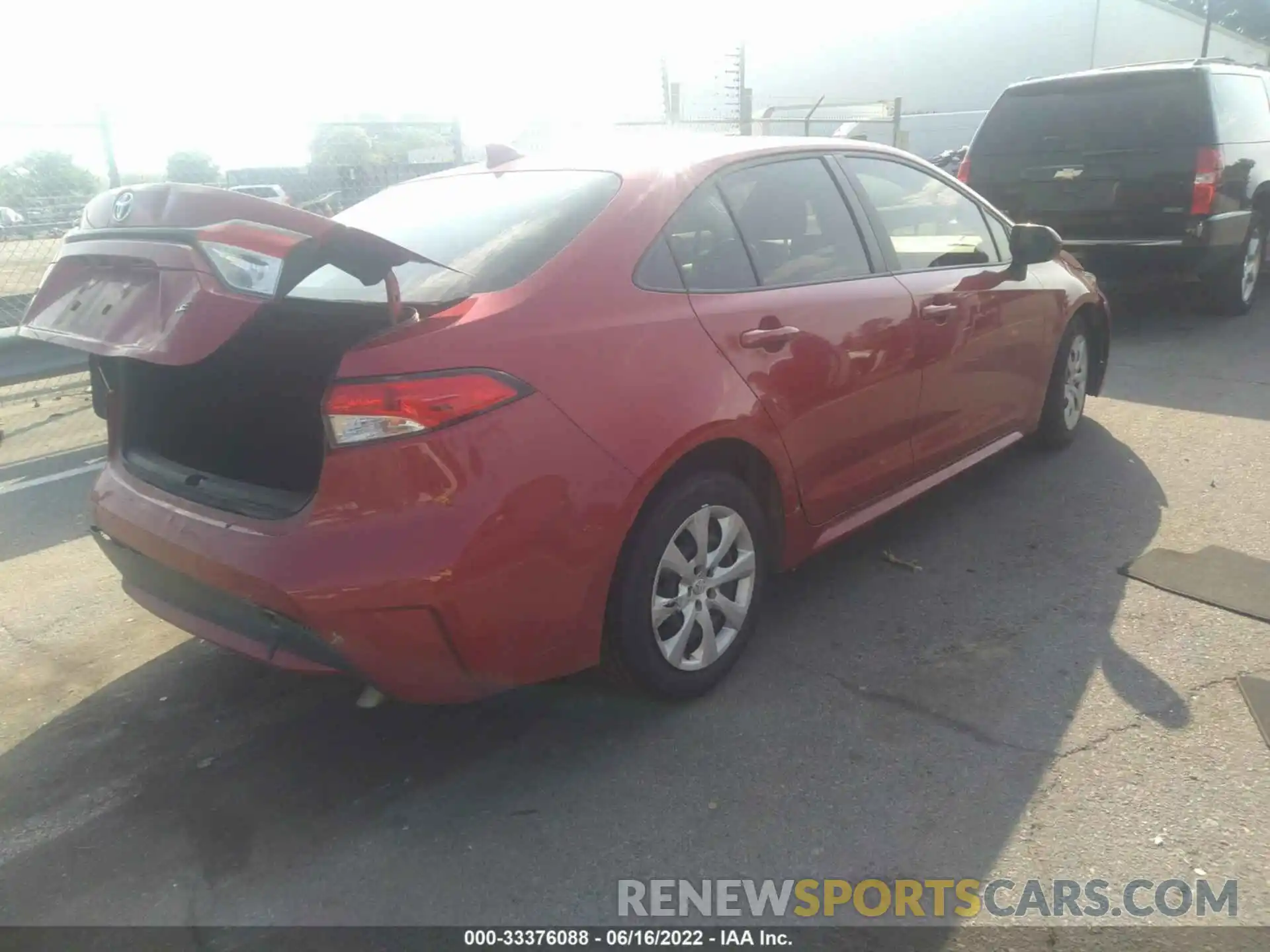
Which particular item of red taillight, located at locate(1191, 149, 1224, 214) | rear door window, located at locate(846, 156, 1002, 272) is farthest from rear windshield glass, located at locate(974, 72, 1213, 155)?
rear door window, located at locate(846, 156, 1002, 272)

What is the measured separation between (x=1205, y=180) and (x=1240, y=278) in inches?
51.7

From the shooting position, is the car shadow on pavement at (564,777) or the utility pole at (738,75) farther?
the utility pole at (738,75)

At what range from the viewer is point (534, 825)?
255 cm

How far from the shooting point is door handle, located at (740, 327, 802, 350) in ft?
9.71

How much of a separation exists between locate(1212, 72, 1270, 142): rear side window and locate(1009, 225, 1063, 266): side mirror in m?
4.21

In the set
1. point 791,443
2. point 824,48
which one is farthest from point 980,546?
point 824,48

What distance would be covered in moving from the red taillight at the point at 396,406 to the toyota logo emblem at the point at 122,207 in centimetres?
75

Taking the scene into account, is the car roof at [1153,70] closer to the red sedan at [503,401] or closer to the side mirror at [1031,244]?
the side mirror at [1031,244]

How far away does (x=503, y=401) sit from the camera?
7.74 feet

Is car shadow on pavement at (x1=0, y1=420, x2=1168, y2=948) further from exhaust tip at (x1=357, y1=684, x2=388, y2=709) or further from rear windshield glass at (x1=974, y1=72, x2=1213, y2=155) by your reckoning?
rear windshield glass at (x1=974, y1=72, x2=1213, y2=155)

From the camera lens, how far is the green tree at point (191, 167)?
27.0ft

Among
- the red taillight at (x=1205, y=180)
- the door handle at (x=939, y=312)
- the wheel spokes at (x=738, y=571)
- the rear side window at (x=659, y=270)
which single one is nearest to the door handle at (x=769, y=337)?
the rear side window at (x=659, y=270)

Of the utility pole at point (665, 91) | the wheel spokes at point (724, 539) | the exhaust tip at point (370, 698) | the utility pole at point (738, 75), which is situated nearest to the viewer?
the exhaust tip at point (370, 698)

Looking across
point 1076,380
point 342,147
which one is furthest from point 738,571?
point 342,147
